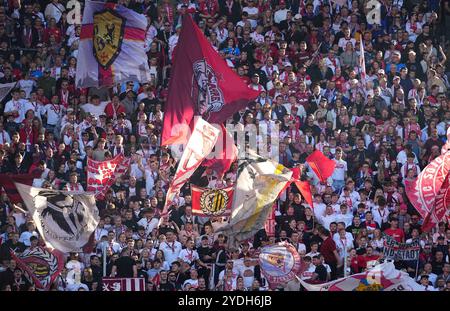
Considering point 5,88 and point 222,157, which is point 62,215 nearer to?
point 222,157

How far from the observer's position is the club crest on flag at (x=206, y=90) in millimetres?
28250

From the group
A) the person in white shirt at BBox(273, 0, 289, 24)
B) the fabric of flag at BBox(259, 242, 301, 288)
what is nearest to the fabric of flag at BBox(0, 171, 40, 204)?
the fabric of flag at BBox(259, 242, 301, 288)

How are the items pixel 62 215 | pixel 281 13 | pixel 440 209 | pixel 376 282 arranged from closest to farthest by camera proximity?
pixel 376 282
pixel 62 215
pixel 440 209
pixel 281 13

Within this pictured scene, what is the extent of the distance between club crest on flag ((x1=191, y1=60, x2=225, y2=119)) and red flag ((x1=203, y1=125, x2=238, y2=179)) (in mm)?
571

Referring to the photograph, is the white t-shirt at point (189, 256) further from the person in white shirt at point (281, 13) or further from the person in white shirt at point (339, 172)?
the person in white shirt at point (281, 13)

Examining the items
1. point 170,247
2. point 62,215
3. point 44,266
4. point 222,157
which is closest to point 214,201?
point 170,247

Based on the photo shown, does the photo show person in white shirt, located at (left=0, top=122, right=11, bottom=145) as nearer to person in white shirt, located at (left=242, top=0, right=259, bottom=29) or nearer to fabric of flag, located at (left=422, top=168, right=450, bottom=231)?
person in white shirt, located at (left=242, top=0, right=259, bottom=29)

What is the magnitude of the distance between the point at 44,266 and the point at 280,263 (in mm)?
3395

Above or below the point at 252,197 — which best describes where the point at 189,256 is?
below

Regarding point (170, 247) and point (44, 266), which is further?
point (170, 247)

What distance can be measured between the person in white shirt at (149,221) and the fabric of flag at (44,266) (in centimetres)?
176

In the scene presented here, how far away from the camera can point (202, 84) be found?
28.3 m

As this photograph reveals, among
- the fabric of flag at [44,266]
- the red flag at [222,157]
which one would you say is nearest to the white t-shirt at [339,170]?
the red flag at [222,157]

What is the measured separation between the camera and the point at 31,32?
31.9m
